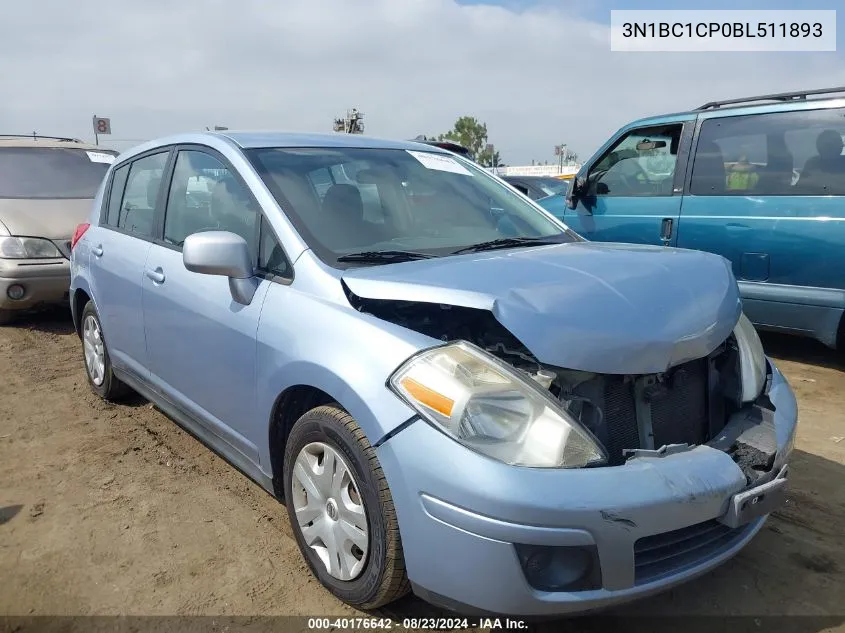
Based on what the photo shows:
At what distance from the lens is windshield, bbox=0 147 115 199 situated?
6.81m

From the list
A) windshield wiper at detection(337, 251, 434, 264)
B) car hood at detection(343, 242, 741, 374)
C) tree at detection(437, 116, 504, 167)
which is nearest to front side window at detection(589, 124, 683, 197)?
car hood at detection(343, 242, 741, 374)

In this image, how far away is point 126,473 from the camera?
334cm

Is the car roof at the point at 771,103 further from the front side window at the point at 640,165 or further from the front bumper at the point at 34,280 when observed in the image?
the front bumper at the point at 34,280

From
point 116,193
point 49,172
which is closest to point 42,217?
point 49,172

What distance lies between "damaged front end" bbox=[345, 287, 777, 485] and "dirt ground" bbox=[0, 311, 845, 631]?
58 cm

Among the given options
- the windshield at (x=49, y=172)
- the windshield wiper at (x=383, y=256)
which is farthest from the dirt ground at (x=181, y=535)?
the windshield at (x=49, y=172)

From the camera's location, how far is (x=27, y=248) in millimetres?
6031

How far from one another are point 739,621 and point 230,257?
2146 millimetres

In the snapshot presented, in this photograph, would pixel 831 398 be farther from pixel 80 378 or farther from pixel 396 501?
pixel 80 378

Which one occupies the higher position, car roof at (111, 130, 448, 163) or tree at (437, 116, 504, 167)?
tree at (437, 116, 504, 167)

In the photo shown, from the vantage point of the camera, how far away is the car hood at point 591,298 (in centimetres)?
194

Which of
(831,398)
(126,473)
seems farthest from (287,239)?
(831,398)

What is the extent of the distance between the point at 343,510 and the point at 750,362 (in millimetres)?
1565

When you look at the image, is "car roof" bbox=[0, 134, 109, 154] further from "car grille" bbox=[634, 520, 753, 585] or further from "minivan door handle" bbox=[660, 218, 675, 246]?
"car grille" bbox=[634, 520, 753, 585]
